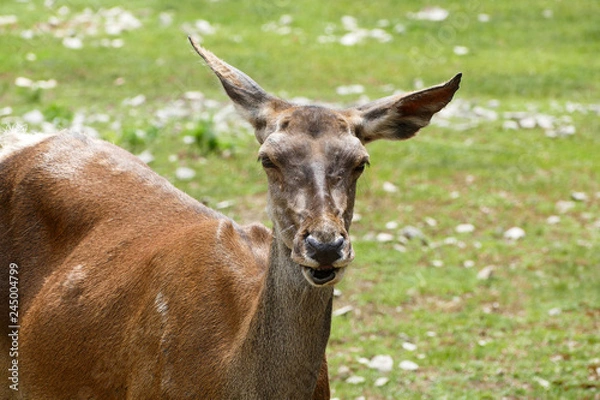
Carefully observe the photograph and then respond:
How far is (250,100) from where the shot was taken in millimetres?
5699

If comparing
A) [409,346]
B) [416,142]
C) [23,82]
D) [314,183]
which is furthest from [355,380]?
[23,82]

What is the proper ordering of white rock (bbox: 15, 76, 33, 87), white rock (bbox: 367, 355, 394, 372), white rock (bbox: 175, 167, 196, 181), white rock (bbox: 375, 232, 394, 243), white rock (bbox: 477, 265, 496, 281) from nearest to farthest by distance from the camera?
white rock (bbox: 367, 355, 394, 372) < white rock (bbox: 477, 265, 496, 281) < white rock (bbox: 375, 232, 394, 243) < white rock (bbox: 175, 167, 196, 181) < white rock (bbox: 15, 76, 33, 87)

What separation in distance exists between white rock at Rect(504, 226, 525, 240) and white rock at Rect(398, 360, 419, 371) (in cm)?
304

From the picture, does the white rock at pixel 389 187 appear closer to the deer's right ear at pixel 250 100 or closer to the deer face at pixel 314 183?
the deer's right ear at pixel 250 100

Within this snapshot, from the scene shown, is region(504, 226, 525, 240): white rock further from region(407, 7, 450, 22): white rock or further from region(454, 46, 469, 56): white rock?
region(407, 7, 450, 22): white rock

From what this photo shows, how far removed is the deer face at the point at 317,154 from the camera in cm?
480

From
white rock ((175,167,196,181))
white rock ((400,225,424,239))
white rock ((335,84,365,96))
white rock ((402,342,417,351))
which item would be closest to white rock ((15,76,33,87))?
white rock ((175,167,196,181))

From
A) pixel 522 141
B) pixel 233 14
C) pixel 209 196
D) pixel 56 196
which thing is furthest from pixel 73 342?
pixel 233 14

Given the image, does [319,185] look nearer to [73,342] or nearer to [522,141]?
[73,342]

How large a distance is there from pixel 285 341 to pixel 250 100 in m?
1.42

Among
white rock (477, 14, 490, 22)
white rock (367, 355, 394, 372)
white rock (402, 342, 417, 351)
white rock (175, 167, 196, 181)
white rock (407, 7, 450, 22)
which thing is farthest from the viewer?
white rock (477, 14, 490, 22)

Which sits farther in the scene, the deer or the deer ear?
the deer ear

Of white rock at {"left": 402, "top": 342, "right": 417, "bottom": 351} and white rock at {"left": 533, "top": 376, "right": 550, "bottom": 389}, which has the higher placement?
white rock at {"left": 533, "top": 376, "right": 550, "bottom": 389}

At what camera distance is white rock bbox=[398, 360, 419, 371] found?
8.34 m
